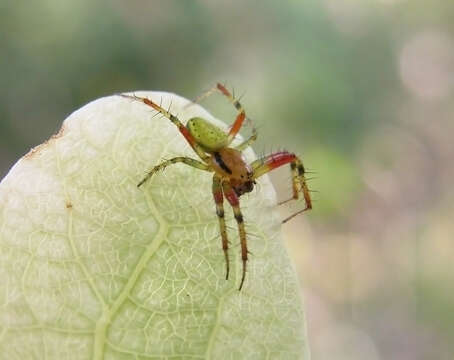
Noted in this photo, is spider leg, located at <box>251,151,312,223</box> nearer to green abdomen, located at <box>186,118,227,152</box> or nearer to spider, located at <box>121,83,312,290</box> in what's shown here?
spider, located at <box>121,83,312,290</box>

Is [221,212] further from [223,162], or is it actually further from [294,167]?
[294,167]

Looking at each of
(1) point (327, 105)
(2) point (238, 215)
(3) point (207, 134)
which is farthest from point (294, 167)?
(1) point (327, 105)

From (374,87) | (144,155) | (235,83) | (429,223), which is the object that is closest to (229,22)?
(235,83)

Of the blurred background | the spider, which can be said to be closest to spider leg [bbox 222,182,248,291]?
the spider

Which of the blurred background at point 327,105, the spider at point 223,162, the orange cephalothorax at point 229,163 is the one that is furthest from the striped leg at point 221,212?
the blurred background at point 327,105

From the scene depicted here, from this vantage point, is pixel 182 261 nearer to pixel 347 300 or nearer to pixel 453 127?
pixel 347 300
